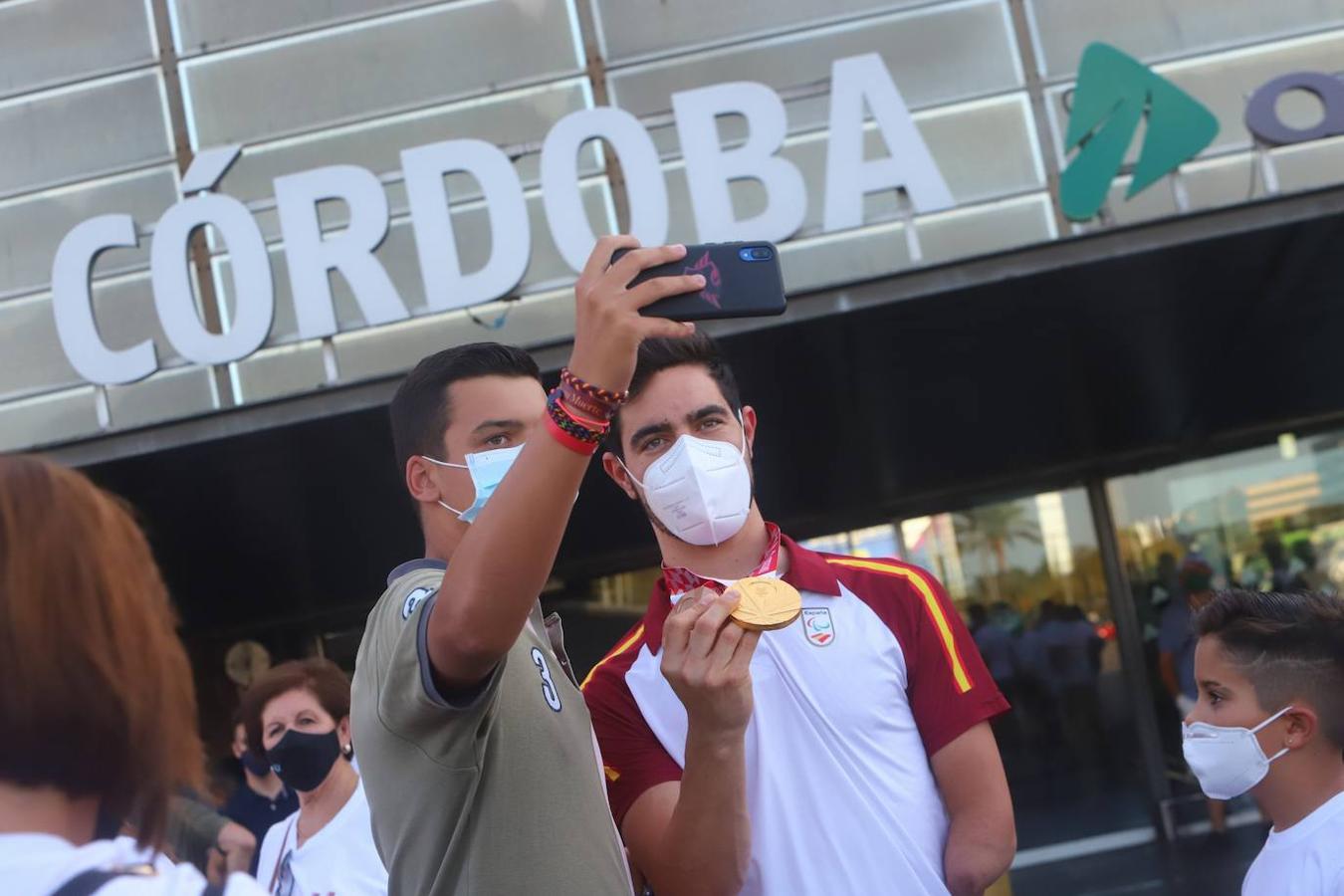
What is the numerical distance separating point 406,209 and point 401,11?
1606 millimetres

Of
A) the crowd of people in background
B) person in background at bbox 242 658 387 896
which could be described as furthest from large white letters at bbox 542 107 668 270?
the crowd of people in background

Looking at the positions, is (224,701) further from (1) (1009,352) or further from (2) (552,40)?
(1) (1009,352)

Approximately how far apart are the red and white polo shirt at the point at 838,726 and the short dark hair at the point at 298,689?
2.17 m

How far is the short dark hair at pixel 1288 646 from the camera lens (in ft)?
10.1

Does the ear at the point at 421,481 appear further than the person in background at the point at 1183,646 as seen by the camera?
No

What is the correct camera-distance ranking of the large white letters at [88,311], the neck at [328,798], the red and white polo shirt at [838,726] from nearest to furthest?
the red and white polo shirt at [838,726]
the neck at [328,798]
the large white letters at [88,311]

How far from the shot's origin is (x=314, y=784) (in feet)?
14.2

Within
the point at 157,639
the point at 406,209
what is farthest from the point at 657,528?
the point at 406,209

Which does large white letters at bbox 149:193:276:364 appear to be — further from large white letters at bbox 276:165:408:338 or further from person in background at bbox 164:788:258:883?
person in background at bbox 164:788:258:883

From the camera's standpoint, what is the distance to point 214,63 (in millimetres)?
10391

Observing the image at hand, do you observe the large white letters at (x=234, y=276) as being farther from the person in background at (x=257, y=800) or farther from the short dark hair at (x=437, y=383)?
the short dark hair at (x=437, y=383)

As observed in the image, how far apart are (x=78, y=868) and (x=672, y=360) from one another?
1.74 m

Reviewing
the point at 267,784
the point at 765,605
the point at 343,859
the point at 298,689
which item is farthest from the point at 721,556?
the point at 267,784

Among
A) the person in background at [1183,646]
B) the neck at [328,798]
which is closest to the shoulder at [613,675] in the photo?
the neck at [328,798]
